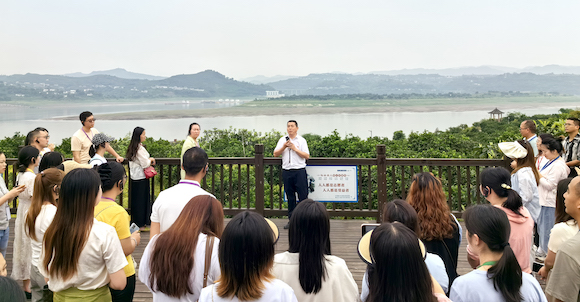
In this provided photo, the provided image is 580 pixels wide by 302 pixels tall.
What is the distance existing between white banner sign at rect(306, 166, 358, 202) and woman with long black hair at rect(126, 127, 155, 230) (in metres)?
2.08

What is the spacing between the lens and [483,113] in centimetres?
1586

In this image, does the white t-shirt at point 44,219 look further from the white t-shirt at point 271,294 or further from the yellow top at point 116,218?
the white t-shirt at point 271,294

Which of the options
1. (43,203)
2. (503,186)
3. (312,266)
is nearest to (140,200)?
(43,203)

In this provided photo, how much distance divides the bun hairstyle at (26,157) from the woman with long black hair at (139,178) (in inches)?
58.9

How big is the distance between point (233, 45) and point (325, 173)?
38.0 ft

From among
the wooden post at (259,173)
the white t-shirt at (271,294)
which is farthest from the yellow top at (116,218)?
the wooden post at (259,173)

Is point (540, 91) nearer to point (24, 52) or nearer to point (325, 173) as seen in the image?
point (325, 173)

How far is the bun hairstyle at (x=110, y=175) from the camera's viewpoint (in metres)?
2.16

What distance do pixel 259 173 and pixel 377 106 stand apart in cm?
1336

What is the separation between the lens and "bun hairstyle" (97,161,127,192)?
7.07 ft

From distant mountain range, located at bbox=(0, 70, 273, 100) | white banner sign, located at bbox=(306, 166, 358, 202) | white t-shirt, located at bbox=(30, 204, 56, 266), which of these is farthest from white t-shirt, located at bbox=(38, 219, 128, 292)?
distant mountain range, located at bbox=(0, 70, 273, 100)

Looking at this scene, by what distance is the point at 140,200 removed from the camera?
494 centimetres

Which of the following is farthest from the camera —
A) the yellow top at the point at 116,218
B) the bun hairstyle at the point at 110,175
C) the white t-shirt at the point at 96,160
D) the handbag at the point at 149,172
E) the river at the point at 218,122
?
the river at the point at 218,122

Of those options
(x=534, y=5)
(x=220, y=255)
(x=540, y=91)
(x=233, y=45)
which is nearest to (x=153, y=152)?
(x=220, y=255)
